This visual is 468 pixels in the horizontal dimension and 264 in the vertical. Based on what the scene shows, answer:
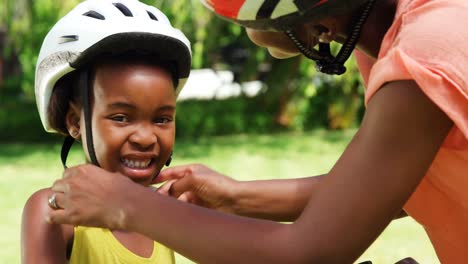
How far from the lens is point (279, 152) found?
12.6 meters

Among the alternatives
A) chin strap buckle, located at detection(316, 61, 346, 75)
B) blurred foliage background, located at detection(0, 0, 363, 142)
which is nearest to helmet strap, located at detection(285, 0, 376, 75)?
chin strap buckle, located at detection(316, 61, 346, 75)

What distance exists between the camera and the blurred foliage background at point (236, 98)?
13469mm

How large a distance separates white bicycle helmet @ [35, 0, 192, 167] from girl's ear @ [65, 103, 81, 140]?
70 millimetres

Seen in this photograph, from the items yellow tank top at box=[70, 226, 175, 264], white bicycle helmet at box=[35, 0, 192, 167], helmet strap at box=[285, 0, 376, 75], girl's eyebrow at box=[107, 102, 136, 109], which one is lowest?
yellow tank top at box=[70, 226, 175, 264]

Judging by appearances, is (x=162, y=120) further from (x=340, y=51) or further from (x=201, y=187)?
(x=340, y=51)

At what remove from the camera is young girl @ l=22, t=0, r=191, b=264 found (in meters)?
3.01

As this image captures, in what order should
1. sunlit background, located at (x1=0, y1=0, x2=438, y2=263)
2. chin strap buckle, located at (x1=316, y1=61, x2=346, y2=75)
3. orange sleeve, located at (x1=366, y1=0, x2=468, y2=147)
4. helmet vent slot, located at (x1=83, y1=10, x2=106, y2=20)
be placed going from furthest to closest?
sunlit background, located at (x1=0, y1=0, x2=438, y2=263) < helmet vent slot, located at (x1=83, y1=10, x2=106, y2=20) < chin strap buckle, located at (x1=316, y1=61, x2=346, y2=75) < orange sleeve, located at (x1=366, y1=0, x2=468, y2=147)

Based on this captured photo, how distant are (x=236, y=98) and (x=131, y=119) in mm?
12227

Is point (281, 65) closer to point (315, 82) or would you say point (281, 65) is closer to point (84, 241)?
point (315, 82)

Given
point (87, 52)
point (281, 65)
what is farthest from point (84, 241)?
point (281, 65)

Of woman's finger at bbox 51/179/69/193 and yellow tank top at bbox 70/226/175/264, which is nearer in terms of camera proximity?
woman's finger at bbox 51/179/69/193

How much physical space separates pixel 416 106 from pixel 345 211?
29cm

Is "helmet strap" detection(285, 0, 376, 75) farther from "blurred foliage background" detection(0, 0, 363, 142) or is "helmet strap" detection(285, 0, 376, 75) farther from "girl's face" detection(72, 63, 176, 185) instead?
"blurred foliage background" detection(0, 0, 363, 142)

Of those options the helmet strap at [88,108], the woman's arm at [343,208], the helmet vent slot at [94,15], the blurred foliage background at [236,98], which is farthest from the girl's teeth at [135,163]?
the blurred foliage background at [236,98]
